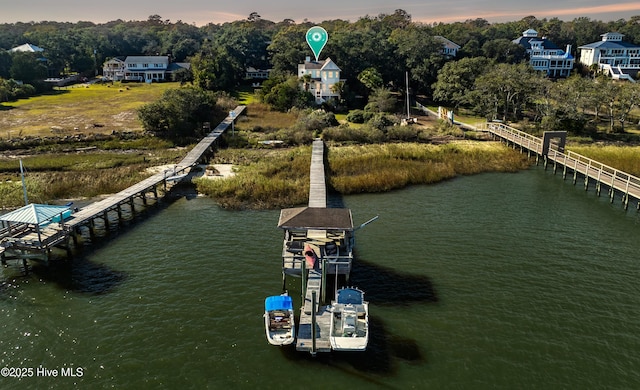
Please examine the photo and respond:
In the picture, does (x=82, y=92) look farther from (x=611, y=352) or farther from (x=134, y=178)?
(x=611, y=352)

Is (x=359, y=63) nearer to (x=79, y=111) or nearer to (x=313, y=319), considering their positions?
(x=79, y=111)

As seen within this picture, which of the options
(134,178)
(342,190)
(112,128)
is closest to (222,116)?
(112,128)

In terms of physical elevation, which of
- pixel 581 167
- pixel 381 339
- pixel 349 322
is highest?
pixel 581 167

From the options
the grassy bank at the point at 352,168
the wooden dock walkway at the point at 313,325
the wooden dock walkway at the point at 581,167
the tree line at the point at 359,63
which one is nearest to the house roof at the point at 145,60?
the tree line at the point at 359,63

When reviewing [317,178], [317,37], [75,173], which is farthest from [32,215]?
[317,37]

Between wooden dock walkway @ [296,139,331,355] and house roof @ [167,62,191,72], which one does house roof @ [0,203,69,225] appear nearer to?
wooden dock walkway @ [296,139,331,355]

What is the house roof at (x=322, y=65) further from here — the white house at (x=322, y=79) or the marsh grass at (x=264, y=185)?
the marsh grass at (x=264, y=185)
